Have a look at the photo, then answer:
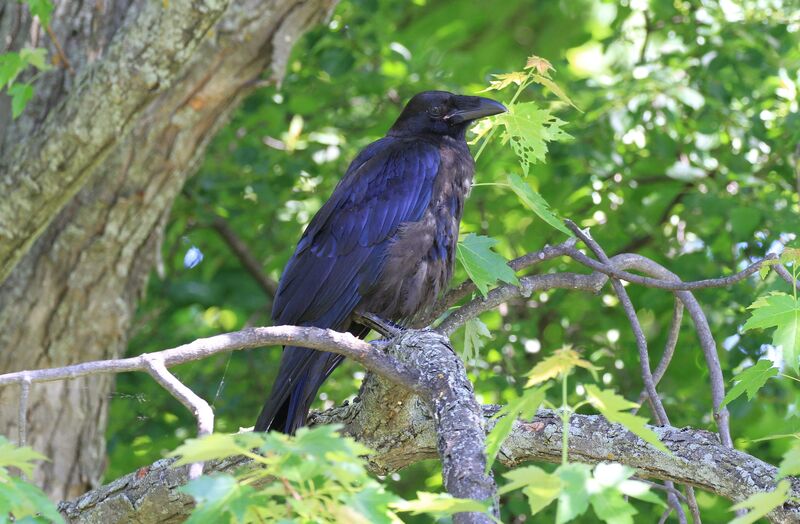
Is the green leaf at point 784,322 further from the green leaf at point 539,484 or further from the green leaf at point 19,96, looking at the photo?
the green leaf at point 19,96

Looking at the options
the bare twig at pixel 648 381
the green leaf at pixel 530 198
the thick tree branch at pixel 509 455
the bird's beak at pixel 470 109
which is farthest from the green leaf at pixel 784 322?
the bird's beak at pixel 470 109

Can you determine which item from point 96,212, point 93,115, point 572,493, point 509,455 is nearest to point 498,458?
point 509,455

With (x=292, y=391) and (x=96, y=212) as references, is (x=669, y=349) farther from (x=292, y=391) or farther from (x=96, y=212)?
(x=96, y=212)

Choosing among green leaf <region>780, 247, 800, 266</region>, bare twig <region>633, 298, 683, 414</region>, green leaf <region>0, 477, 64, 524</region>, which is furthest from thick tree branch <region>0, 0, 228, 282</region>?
green leaf <region>0, 477, 64, 524</region>

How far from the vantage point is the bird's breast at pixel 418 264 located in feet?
13.0

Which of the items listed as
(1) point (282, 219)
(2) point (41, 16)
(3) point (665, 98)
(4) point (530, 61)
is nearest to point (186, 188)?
(1) point (282, 219)

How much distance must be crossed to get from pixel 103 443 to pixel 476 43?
4.03 meters

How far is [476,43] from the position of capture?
7.34m

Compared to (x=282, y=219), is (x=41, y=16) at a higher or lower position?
higher

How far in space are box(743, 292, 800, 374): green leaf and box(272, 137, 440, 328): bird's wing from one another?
1.83 meters

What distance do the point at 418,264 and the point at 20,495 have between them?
2.44m

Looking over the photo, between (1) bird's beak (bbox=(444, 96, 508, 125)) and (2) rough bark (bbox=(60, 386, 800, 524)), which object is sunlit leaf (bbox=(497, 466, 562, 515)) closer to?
(2) rough bark (bbox=(60, 386, 800, 524))

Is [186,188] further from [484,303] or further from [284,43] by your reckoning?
[484,303]

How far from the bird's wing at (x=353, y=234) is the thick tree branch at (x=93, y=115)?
848 millimetres
